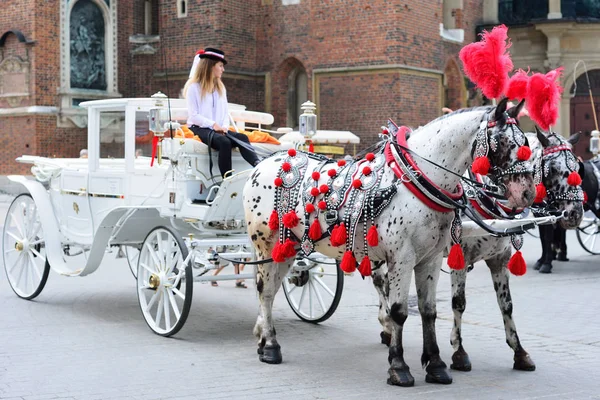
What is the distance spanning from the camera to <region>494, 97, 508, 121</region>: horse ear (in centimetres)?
541

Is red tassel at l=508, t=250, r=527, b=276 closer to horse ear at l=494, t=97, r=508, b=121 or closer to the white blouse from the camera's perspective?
horse ear at l=494, t=97, r=508, b=121

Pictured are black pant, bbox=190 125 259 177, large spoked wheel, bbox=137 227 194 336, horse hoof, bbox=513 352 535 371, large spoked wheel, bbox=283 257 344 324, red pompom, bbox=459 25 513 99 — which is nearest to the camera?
red pompom, bbox=459 25 513 99

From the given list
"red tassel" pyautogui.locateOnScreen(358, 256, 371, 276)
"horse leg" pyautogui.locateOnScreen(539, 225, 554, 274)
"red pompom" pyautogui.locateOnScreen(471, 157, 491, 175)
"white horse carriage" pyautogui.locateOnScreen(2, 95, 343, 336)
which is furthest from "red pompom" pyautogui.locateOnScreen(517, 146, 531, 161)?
"horse leg" pyautogui.locateOnScreen(539, 225, 554, 274)

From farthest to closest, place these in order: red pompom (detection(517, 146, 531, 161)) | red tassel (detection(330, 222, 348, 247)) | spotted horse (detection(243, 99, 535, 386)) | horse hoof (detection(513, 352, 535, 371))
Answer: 1. horse hoof (detection(513, 352, 535, 371))
2. red tassel (detection(330, 222, 348, 247))
3. spotted horse (detection(243, 99, 535, 386))
4. red pompom (detection(517, 146, 531, 161))

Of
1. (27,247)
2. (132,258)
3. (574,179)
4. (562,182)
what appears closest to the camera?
(574,179)

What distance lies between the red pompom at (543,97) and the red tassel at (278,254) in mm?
2020

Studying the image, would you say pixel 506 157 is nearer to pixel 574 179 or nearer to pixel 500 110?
pixel 500 110

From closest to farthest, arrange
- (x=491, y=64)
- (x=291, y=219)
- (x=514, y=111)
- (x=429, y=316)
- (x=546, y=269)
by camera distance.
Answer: (x=514, y=111) < (x=491, y=64) < (x=429, y=316) < (x=291, y=219) < (x=546, y=269)

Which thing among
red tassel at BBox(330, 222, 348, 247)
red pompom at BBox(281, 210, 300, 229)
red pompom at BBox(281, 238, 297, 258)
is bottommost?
red pompom at BBox(281, 238, 297, 258)

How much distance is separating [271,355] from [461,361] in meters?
1.39

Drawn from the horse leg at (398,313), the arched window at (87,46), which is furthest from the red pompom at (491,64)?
the arched window at (87,46)

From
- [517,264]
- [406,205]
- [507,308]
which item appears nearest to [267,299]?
[406,205]

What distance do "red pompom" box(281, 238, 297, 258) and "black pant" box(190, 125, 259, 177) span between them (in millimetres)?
1266

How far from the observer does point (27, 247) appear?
358 inches
